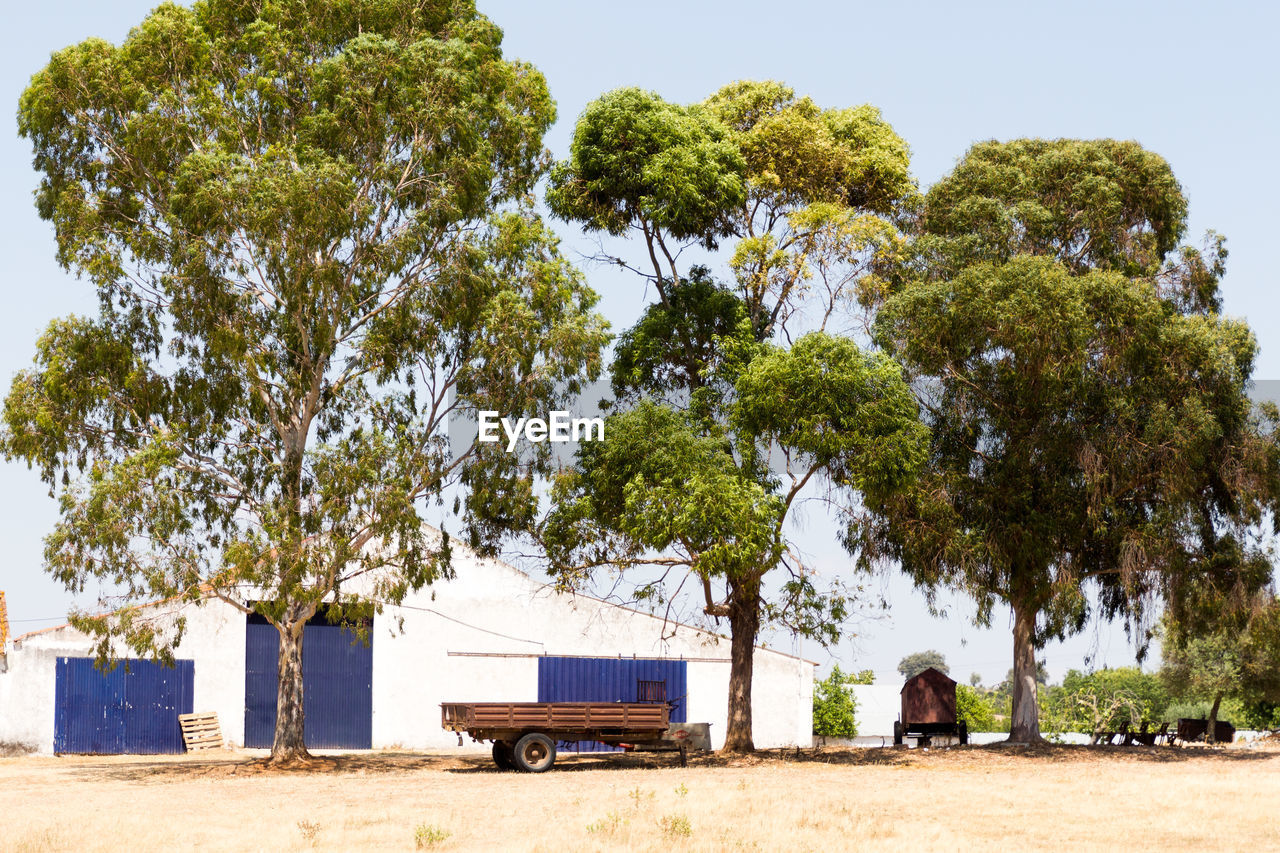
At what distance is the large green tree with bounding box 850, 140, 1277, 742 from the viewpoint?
111 ft

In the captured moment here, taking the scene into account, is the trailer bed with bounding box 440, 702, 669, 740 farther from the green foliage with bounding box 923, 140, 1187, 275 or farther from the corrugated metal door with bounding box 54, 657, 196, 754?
the green foliage with bounding box 923, 140, 1187, 275

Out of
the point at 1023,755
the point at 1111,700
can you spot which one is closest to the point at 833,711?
the point at 1023,755

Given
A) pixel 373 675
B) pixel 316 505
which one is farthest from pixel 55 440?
pixel 373 675

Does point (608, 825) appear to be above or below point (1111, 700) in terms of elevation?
above

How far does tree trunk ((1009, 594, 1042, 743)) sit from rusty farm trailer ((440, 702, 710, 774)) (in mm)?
12273

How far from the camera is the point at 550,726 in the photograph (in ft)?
95.8

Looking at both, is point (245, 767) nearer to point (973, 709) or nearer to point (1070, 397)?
point (1070, 397)

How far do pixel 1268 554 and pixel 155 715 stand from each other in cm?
3064

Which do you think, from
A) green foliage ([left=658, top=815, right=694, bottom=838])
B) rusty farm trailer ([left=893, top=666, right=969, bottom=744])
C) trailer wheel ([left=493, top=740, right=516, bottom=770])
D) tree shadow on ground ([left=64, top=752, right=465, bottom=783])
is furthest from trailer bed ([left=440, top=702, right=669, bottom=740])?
rusty farm trailer ([left=893, top=666, right=969, bottom=744])

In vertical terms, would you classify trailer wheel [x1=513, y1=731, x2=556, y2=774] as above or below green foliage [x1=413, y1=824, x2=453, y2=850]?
below

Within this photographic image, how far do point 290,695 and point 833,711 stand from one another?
2155cm

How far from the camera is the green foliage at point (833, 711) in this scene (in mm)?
46062

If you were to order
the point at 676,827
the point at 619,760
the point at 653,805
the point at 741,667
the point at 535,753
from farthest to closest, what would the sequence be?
the point at 741,667, the point at 619,760, the point at 535,753, the point at 653,805, the point at 676,827

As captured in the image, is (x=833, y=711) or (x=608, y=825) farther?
(x=833, y=711)
